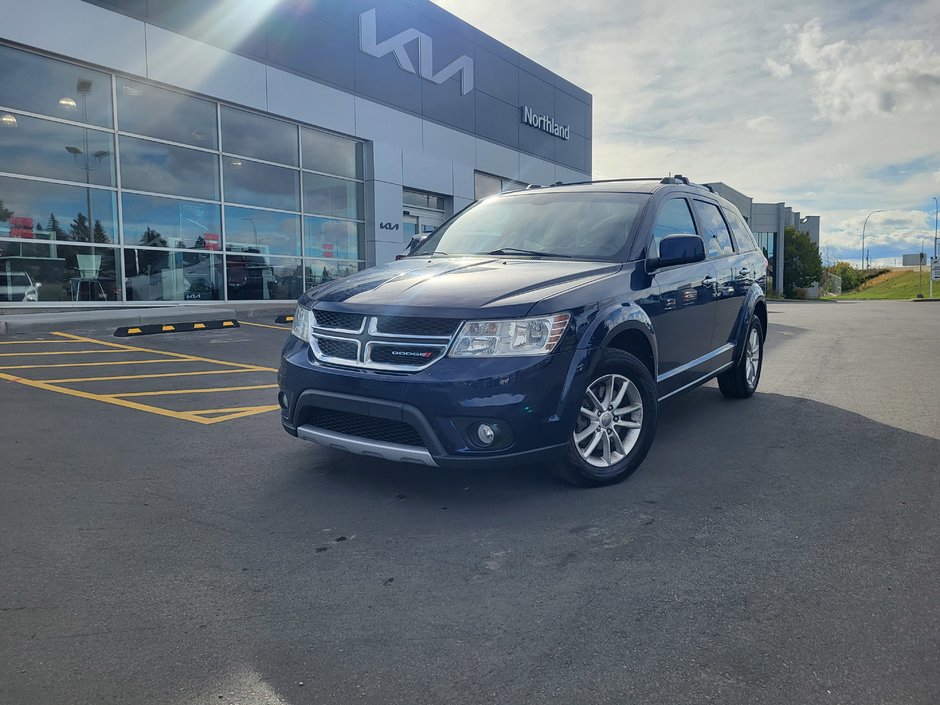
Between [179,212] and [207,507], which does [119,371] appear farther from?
[179,212]

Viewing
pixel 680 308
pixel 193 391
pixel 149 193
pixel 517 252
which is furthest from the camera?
pixel 149 193

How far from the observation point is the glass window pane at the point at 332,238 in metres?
18.0

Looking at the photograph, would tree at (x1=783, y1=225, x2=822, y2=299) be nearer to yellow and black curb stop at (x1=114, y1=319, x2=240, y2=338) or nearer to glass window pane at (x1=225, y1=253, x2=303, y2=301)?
glass window pane at (x1=225, y1=253, x2=303, y2=301)

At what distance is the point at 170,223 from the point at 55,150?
246 centimetres

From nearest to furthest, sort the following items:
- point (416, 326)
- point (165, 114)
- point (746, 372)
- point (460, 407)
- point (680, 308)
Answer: point (460, 407) < point (416, 326) < point (680, 308) < point (746, 372) < point (165, 114)

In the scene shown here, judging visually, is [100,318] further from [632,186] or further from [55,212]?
[632,186]

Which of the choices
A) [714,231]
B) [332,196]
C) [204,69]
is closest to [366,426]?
[714,231]

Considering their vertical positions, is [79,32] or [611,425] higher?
[79,32]

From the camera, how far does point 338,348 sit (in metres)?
3.80

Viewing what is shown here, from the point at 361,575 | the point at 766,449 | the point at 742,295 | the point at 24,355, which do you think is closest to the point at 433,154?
the point at 24,355

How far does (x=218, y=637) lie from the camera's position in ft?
7.90

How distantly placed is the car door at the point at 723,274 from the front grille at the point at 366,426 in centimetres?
302

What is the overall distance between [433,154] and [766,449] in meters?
17.7

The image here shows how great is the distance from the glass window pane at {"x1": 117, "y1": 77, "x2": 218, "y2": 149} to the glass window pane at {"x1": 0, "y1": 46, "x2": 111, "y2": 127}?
1.13 feet
